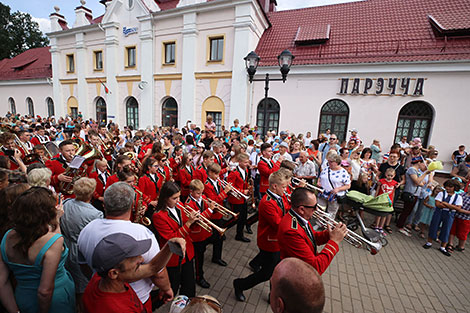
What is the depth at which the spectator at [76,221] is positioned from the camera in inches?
103

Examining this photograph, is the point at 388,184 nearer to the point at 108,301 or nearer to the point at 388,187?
the point at 388,187

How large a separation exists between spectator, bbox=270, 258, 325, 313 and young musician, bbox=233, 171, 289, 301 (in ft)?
5.67

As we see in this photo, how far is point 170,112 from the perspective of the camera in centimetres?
1695

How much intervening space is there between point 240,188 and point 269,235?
1904 mm

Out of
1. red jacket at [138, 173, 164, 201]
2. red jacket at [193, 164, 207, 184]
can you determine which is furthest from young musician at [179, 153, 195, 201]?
red jacket at [138, 173, 164, 201]

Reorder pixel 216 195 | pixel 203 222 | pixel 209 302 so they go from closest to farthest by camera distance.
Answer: pixel 209 302, pixel 203 222, pixel 216 195

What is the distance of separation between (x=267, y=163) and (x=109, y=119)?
17816 millimetres

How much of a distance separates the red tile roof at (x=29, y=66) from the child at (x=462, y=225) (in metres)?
32.6

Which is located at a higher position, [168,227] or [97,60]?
[97,60]

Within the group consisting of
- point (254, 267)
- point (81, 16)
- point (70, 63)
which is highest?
point (81, 16)

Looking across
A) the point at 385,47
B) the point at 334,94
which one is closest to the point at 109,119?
the point at 334,94

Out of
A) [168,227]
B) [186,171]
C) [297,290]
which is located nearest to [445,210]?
[297,290]

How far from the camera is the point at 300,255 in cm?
255

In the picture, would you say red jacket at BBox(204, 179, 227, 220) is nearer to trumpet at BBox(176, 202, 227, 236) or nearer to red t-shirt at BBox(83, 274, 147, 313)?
trumpet at BBox(176, 202, 227, 236)
